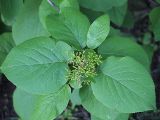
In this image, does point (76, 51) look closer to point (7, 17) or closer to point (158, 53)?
point (7, 17)

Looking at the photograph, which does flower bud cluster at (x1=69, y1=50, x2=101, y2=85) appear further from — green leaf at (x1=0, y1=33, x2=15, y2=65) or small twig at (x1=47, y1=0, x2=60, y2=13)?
green leaf at (x1=0, y1=33, x2=15, y2=65)

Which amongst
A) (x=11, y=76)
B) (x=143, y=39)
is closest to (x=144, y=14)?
(x=143, y=39)

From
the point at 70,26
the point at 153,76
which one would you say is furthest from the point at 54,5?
the point at 153,76

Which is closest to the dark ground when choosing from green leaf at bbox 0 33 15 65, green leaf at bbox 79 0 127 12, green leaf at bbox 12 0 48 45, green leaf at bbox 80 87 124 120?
green leaf at bbox 0 33 15 65

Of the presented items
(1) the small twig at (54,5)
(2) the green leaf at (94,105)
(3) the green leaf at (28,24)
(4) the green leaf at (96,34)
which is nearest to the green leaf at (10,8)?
(3) the green leaf at (28,24)

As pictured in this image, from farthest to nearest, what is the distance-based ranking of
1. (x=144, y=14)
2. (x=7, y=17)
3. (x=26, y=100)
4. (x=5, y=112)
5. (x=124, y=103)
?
1. (x=144, y=14)
2. (x=5, y=112)
3. (x=26, y=100)
4. (x=7, y=17)
5. (x=124, y=103)

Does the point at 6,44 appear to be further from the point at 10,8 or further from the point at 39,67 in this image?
the point at 39,67
